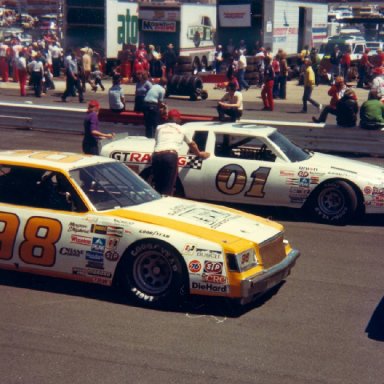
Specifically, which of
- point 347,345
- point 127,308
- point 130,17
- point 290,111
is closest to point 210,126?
point 127,308

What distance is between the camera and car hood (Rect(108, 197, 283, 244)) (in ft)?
26.2

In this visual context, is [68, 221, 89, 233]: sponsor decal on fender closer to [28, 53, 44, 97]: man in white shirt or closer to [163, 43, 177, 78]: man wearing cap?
[28, 53, 44, 97]: man in white shirt

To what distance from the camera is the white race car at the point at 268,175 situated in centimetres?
1184

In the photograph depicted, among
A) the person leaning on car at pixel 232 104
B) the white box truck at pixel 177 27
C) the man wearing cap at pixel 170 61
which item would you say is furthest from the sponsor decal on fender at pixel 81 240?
the white box truck at pixel 177 27

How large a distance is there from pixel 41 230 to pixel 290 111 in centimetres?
1940

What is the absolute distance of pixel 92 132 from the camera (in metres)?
13.9

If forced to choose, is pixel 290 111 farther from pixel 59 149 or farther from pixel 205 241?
pixel 205 241

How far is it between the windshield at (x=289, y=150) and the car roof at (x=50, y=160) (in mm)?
3612

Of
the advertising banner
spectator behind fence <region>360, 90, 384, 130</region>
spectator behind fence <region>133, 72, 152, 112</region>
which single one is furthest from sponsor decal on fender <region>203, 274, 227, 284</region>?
the advertising banner

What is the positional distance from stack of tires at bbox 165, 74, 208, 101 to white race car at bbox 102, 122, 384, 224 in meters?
17.0

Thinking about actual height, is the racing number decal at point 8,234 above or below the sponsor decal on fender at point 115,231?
below

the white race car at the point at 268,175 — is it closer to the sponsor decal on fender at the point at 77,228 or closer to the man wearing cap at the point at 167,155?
the man wearing cap at the point at 167,155

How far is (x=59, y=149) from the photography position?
1855 cm

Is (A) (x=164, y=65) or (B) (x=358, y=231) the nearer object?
(B) (x=358, y=231)
